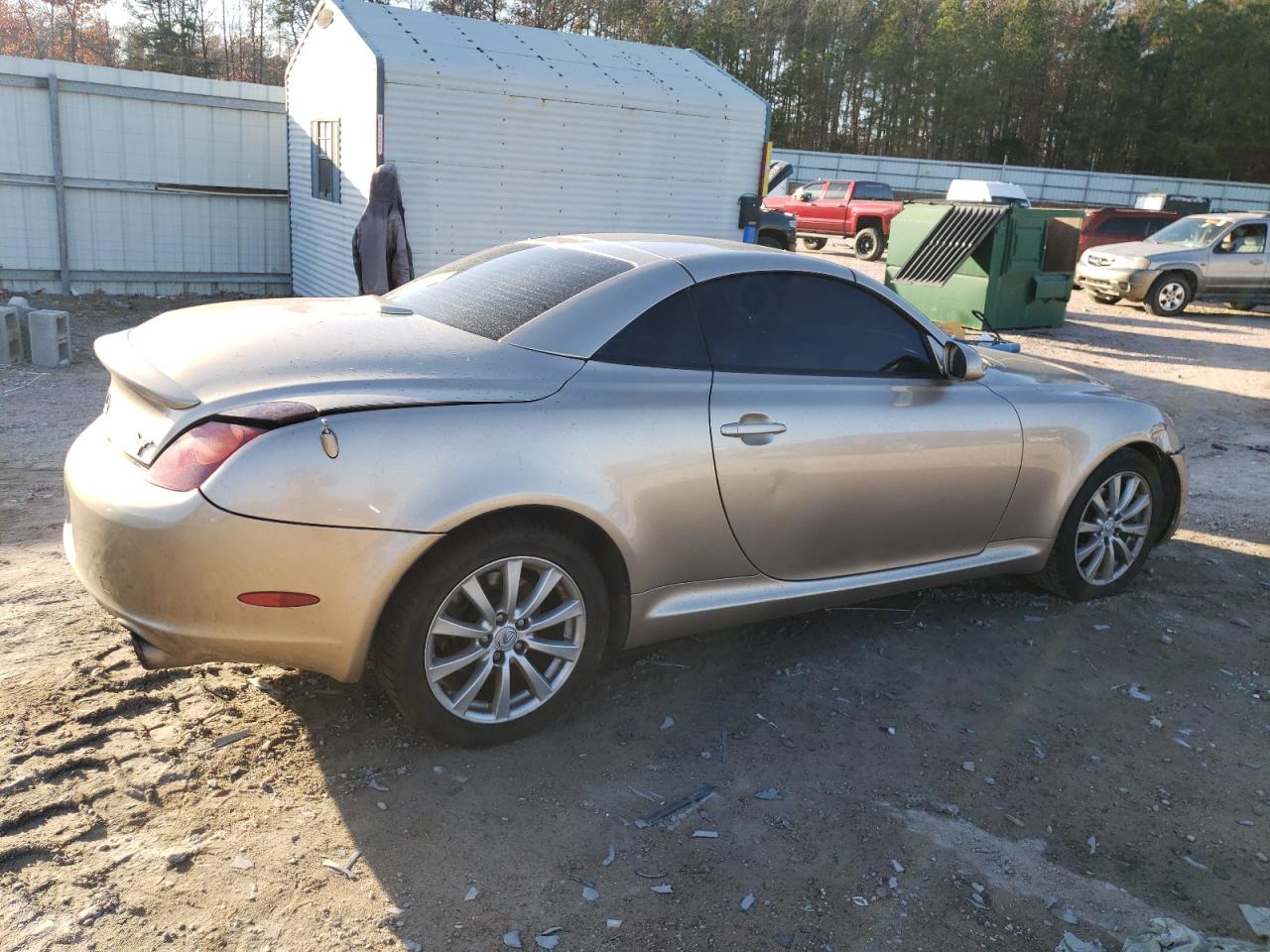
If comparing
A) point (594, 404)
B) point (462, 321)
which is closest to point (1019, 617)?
point (594, 404)

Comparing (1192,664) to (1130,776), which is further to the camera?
(1192,664)

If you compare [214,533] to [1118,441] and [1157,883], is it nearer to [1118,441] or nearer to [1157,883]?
[1157,883]

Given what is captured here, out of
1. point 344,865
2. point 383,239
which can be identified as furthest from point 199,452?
point 383,239

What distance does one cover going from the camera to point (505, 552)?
313 centimetres

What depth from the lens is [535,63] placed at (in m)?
10.5

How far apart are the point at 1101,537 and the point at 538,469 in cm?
303

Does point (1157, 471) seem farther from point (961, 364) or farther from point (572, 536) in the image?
point (572, 536)

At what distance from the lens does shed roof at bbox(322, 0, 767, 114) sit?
32.3 ft

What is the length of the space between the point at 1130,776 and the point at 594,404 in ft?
7.16

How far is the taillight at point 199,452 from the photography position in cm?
281

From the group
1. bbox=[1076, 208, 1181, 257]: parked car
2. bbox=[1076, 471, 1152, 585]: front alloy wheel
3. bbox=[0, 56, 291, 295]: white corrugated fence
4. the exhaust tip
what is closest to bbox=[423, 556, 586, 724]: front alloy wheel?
the exhaust tip

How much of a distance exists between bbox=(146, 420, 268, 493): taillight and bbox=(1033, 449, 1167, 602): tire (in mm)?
3561

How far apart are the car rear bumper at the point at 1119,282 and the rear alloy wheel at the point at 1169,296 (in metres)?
0.16

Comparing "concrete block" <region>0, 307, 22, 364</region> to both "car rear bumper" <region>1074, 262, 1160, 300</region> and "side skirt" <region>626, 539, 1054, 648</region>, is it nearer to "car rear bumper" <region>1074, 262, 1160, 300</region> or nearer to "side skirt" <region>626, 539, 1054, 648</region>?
"side skirt" <region>626, 539, 1054, 648</region>
